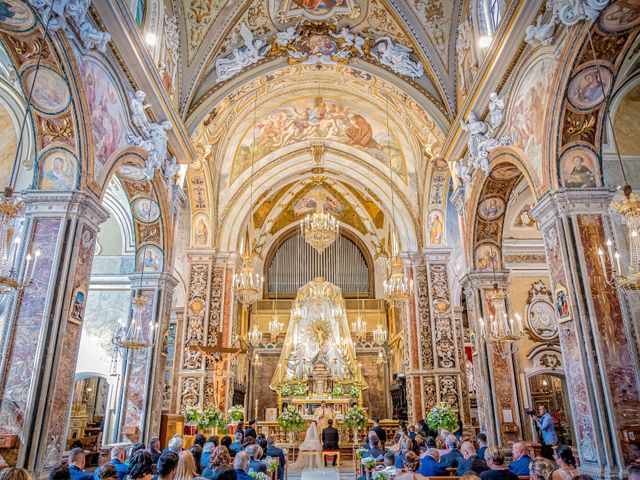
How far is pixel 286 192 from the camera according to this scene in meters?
20.6

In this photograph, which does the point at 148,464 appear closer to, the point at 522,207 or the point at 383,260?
the point at 522,207

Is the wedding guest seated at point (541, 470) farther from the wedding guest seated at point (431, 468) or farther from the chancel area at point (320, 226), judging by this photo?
the wedding guest seated at point (431, 468)

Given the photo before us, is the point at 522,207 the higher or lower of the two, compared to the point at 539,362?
higher

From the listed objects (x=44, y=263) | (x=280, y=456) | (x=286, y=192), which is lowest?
(x=280, y=456)

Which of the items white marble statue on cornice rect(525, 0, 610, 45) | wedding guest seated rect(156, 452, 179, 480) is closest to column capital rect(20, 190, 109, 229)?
wedding guest seated rect(156, 452, 179, 480)

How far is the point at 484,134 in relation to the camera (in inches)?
373

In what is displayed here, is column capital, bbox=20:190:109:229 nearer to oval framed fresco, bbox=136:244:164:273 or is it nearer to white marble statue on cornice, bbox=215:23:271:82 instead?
oval framed fresco, bbox=136:244:164:273

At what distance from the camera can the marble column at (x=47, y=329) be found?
19.3 feet

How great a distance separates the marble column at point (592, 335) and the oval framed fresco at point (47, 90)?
7.07 meters

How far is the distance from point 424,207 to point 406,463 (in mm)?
11900

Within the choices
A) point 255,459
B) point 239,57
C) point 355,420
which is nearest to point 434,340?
point 355,420

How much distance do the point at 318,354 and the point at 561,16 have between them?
16165 mm

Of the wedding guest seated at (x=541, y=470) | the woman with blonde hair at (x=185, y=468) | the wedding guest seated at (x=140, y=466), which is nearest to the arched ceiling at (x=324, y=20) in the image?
the woman with blonde hair at (x=185, y=468)

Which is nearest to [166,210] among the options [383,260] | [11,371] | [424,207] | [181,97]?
[181,97]
